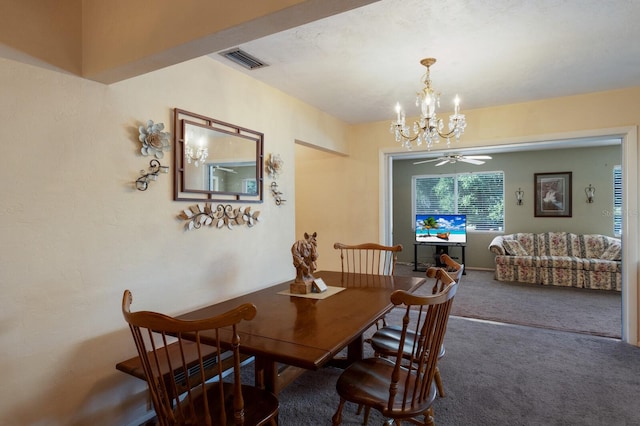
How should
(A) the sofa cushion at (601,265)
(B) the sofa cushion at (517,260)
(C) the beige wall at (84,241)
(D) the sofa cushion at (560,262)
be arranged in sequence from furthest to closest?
(B) the sofa cushion at (517,260)
(D) the sofa cushion at (560,262)
(A) the sofa cushion at (601,265)
(C) the beige wall at (84,241)

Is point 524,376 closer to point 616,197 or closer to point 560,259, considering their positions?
point 560,259

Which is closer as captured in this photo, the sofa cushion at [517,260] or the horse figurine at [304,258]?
the horse figurine at [304,258]

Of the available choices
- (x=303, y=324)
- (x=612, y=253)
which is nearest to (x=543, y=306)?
(x=612, y=253)

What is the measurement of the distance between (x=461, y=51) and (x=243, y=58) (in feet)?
5.06

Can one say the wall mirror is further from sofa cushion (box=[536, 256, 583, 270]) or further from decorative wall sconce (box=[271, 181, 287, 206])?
sofa cushion (box=[536, 256, 583, 270])

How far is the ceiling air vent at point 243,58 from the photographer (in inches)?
92.0

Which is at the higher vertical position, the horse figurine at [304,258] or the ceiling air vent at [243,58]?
the ceiling air vent at [243,58]

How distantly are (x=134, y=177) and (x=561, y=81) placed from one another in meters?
3.46

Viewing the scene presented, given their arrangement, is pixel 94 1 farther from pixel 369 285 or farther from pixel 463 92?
pixel 463 92

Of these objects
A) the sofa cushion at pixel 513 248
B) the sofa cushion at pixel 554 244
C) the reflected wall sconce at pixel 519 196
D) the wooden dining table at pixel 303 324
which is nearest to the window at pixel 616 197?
the sofa cushion at pixel 554 244

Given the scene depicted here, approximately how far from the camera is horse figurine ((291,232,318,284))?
211 centimetres

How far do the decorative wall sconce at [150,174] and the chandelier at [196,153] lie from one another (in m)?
0.18

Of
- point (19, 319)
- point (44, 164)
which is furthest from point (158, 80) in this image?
point (19, 319)

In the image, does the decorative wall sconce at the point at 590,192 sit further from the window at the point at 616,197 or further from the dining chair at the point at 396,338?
the dining chair at the point at 396,338
